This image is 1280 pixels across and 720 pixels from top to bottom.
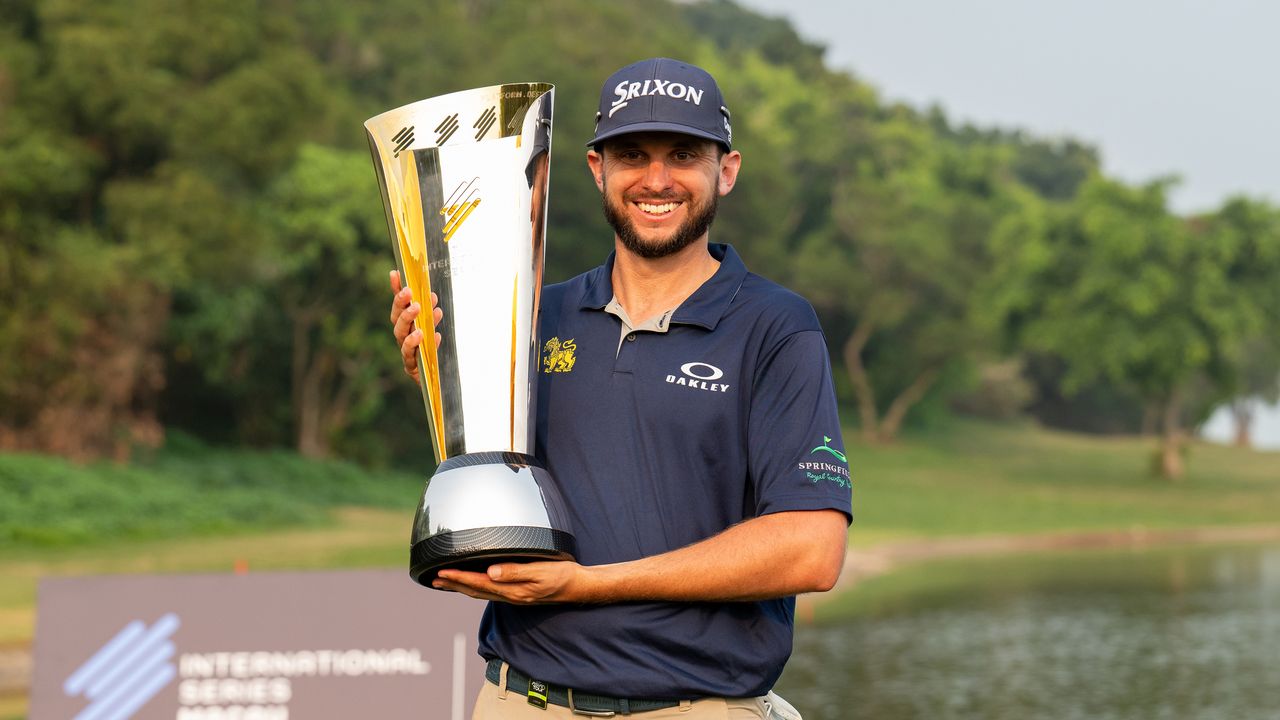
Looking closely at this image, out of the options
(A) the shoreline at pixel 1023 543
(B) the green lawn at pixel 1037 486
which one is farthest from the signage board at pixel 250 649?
(B) the green lawn at pixel 1037 486

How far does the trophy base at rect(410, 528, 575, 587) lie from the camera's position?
3.06 meters

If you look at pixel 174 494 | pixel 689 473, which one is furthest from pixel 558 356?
pixel 174 494

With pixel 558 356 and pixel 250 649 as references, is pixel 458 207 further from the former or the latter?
pixel 250 649

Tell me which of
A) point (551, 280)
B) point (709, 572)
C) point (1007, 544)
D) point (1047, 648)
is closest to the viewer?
point (709, 572)

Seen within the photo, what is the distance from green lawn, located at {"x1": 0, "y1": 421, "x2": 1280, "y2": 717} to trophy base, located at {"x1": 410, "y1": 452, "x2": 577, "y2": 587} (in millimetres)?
9859

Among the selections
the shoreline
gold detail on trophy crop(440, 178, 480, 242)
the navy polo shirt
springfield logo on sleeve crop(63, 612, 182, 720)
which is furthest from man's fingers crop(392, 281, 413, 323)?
the shoreline

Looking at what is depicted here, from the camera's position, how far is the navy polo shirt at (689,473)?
314 cm

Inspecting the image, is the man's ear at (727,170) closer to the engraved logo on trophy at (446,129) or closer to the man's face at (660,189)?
the man's face at (660,189)

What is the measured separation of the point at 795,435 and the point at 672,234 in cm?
48

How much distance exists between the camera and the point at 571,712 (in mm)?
3184

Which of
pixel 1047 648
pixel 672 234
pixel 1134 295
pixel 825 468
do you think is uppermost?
pixel 1134 295

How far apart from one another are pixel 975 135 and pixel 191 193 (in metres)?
97.5

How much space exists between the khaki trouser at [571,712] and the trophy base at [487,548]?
28 centimetres

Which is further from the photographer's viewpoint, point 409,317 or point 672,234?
point 409,317
